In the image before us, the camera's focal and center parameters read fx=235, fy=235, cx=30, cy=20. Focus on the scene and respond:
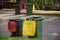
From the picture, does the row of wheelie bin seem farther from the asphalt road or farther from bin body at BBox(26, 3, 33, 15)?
bin body at BBox(26, 3, 33, 15)

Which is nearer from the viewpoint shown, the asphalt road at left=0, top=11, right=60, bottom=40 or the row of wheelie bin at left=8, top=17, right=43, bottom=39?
the row of wheelie bin at left=8, top=17, right=43, bottom=39

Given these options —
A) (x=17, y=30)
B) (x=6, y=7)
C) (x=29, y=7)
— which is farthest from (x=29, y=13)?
(x=17, y=30)

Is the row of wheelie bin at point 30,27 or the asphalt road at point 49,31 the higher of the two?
the row of wheelie bin at point 30,27

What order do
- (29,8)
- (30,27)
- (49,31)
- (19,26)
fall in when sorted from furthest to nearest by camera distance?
(29,8) → (49,31) → (19,26) → (30,27)

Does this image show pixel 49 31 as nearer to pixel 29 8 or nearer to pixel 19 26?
pixel 19 26

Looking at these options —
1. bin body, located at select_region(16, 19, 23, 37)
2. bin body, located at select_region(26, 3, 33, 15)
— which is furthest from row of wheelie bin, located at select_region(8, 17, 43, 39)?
bin body, located at select_region(26, 3, 33, 15)

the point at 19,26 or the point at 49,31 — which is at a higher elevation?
the point at 19,26

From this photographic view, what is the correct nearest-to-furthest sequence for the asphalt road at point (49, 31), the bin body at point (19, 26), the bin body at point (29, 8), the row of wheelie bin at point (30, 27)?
the row of wheelie bin at point (30, 27), the bin body at point (19, 26), the asphalt road at point (49, 31), the bin body at point (29, 8)

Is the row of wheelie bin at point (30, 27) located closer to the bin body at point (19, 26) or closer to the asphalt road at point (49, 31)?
the bin body at point (19, 26)

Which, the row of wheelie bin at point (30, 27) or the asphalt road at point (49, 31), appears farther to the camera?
the asphalt road at point (49, 31)

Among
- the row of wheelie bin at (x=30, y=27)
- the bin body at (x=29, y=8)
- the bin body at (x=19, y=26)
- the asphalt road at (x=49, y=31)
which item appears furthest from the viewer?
the bin body at (x=29, y=8)

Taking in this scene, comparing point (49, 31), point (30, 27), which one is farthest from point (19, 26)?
point (49, 31)

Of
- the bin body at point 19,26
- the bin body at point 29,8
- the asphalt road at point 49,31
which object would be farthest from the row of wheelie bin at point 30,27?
the bin body at point 29,8

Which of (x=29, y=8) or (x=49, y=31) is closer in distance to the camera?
(x=49, y=31)
